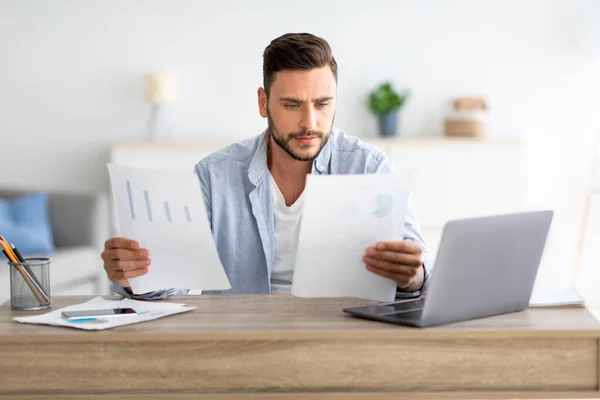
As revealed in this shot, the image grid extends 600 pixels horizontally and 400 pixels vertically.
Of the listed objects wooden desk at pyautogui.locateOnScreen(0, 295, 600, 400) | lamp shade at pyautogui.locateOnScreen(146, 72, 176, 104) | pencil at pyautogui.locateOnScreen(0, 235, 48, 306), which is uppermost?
lamp shade at pyautogui.locateOnScreen(146, 72, 176, 104)

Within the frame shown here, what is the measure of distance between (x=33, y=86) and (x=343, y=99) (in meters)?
1.93

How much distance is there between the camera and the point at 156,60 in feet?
18.6

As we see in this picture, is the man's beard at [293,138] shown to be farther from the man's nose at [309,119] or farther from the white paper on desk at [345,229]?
the white paper on desk at [345,229]

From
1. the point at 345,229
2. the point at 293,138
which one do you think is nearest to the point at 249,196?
the point at 293,138

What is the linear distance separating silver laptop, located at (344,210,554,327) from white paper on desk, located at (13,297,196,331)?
0.39m

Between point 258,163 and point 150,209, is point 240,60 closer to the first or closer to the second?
point 258,163

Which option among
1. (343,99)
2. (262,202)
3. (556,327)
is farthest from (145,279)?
(343,99)

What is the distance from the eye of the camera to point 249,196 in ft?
8.37

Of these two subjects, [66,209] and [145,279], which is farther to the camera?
[66,209]

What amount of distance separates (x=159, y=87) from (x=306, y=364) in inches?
158

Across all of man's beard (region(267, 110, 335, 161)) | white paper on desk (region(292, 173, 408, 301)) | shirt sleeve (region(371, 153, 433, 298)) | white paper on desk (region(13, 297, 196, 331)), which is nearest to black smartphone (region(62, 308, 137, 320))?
white paper on desk (region(13, 297, 196, 331))

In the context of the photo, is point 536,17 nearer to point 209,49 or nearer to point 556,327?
point 209,49

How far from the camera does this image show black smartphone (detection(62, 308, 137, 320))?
183 centimetres

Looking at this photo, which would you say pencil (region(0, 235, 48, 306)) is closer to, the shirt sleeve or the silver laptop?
the silver laptop
